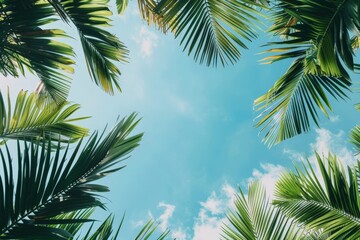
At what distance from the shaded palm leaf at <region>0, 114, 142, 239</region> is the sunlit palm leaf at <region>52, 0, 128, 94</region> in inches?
46.4

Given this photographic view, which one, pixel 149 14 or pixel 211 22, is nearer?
pixel 211 22

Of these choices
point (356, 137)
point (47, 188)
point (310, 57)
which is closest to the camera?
point (47, 188)

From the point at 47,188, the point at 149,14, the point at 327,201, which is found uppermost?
the point at 149,14

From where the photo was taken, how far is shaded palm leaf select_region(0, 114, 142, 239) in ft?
Answer: 4.38

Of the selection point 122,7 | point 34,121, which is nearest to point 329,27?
point 34,121

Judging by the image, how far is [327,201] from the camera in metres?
2.71

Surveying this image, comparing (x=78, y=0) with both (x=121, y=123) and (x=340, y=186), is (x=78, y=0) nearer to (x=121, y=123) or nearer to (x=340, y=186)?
(x=121, y=123)

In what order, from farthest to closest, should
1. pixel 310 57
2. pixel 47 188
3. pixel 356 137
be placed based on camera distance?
pixel 356 137 → pixel 310 57 → pixel 47 188

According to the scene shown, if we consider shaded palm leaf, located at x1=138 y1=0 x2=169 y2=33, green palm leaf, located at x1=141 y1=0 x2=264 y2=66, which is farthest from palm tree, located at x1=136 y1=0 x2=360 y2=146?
shaded palm leaf, located at x1=138 y1=0 x2=169 y2=33

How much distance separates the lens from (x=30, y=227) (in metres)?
1.33

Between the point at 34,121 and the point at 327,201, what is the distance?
85.0 inches

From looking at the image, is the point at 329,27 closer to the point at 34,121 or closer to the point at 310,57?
the point at 310,57

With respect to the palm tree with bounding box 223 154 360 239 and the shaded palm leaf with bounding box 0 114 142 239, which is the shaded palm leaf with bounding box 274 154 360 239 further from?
the shaded palm leaf with bounding box 0 114 142 239

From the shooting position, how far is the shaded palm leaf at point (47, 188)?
133cm
